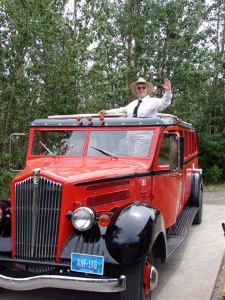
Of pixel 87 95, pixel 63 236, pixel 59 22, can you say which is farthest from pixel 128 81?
pixel 63 236

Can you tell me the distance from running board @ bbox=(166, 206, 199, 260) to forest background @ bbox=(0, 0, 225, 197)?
378 cm

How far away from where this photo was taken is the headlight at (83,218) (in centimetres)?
378

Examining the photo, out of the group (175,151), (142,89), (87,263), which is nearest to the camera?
(87,263)

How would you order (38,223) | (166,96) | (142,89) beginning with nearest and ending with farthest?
(38,223), (166,96), (142,89)

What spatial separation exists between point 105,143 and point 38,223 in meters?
1.65

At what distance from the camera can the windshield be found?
5.09 m

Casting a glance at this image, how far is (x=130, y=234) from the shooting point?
367cm

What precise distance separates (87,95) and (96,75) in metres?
0.77

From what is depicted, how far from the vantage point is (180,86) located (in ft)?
42.1

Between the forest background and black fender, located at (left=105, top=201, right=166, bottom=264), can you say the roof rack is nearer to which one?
black fender, located at (left=105, top=201, right=166, bottom=264)

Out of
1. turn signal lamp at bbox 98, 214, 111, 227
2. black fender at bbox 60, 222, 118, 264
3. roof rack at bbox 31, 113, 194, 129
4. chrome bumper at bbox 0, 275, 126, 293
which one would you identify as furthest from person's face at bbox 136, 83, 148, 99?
chrome bumper at bbox 0, 275, 126, 293

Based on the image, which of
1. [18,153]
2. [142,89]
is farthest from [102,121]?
[18,153]

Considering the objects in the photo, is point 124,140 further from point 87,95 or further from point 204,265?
point 87,95

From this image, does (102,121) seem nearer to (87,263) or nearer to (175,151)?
(175,151)
